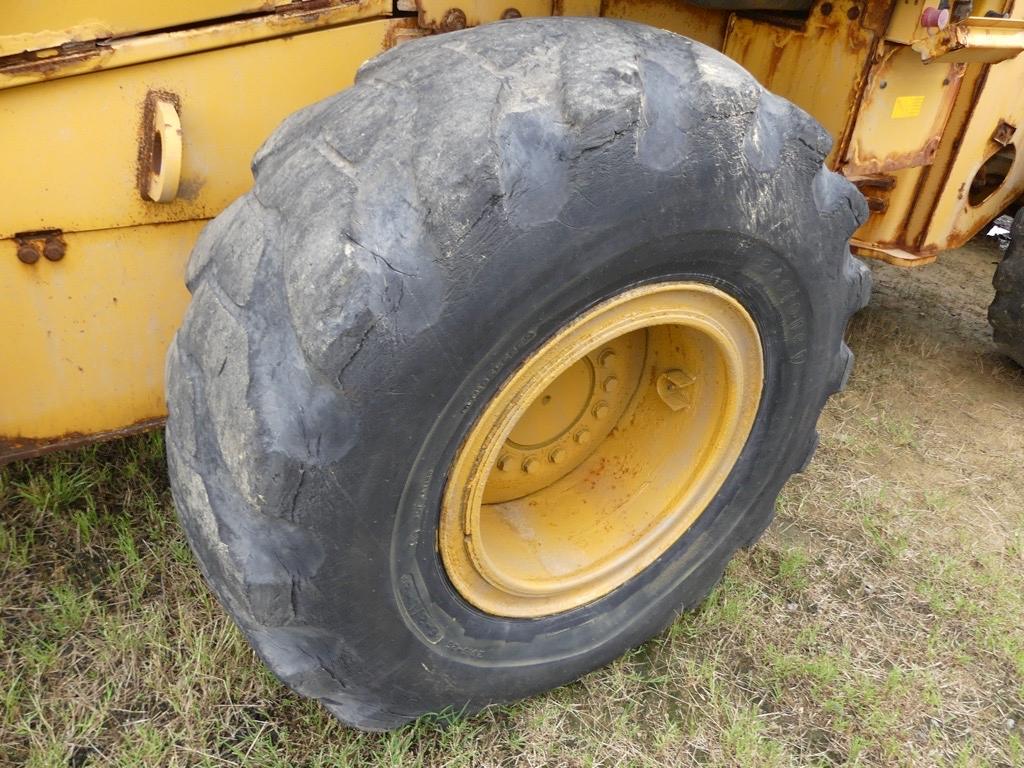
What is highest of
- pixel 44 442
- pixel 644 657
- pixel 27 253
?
pixel 27 253

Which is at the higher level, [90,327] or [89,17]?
[89,17]

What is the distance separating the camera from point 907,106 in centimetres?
205

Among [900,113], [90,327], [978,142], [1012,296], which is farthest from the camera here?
[1012,296]

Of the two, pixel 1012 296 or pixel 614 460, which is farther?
pixel 1012 296

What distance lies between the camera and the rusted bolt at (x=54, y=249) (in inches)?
57.4

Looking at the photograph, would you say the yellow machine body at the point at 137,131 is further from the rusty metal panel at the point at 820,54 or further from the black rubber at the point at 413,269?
the black rubber at the point at 413,269

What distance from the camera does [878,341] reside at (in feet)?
11.2

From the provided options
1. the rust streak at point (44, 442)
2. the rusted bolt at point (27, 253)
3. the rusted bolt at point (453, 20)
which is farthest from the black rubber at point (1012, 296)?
the rusted bolt at point (27, 253)

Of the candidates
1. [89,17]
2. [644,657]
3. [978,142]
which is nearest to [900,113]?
[978,142]

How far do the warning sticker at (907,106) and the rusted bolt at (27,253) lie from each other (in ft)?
6.03

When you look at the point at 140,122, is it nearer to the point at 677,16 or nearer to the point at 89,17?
the point at 89,17

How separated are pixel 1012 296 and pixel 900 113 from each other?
1177mm

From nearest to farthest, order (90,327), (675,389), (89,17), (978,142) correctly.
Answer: (89,17), (90,327), (675,389), (978,142)

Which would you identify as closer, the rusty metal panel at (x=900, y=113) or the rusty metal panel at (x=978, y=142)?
the rusty metal panel at (x=900, y=113)
